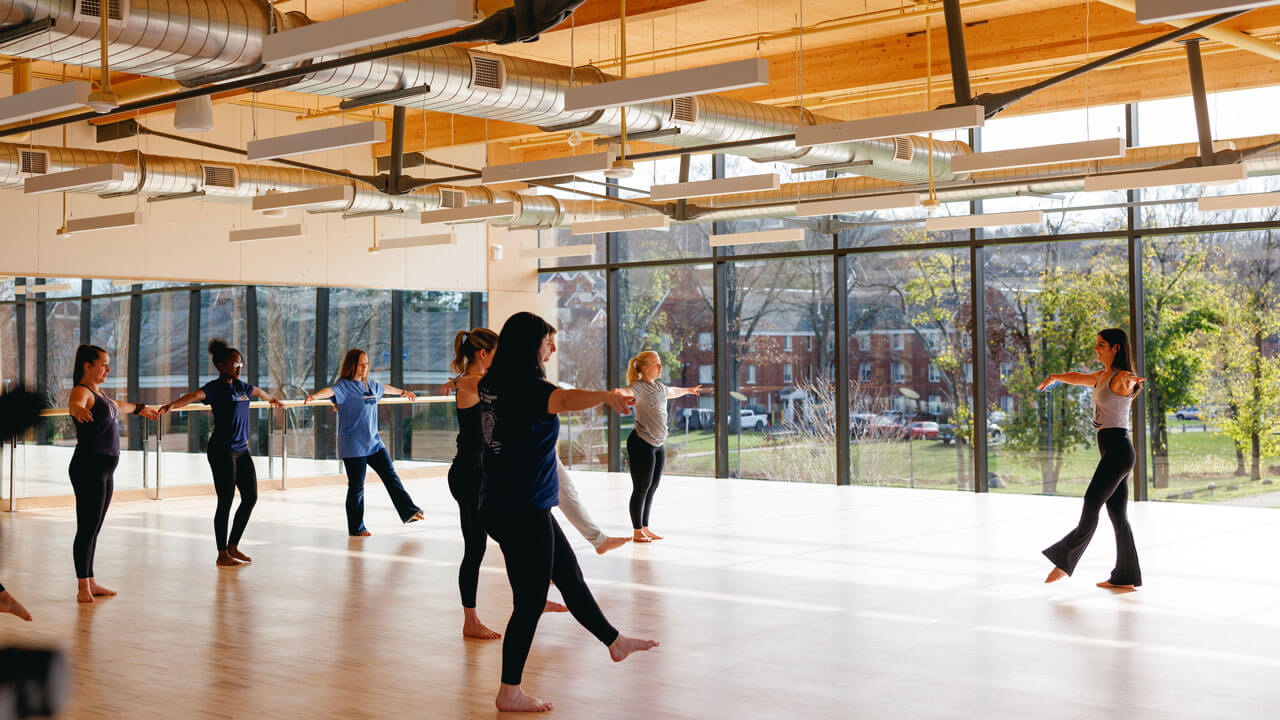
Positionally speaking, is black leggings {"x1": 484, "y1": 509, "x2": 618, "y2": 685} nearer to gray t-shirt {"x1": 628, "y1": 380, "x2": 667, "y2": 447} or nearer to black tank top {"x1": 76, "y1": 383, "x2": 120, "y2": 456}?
black tank top {"x1": 76, "y1": 383, "x2": 120, "y2": 456}

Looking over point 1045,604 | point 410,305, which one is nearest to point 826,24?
point 1045,604

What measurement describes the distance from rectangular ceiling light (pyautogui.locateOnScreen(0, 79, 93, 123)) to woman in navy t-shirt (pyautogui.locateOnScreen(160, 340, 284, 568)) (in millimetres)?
1899

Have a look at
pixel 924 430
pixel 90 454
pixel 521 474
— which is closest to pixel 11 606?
pixel 521 474

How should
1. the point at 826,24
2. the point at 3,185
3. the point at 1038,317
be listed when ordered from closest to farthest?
the point at 826,24 → the point at 3,185 → the point at 1038,317

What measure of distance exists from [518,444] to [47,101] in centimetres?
362

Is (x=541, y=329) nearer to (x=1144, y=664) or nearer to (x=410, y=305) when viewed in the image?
(x=1144, y=664)

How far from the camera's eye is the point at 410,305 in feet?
48.3

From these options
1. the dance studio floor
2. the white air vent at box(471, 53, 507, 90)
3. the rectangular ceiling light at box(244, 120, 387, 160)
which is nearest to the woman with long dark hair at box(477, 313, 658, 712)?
the dance studio floor

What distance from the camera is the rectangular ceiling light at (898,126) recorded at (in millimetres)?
6633

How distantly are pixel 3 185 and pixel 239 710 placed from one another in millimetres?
6914

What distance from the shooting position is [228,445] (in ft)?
24.9

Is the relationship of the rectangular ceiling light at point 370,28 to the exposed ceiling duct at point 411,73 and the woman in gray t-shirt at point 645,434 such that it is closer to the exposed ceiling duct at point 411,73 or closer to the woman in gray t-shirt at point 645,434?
the exposed ceiling duct at point 411,73

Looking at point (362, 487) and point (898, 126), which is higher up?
point (898, 126)

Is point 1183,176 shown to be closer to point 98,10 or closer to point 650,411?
point 650,411
